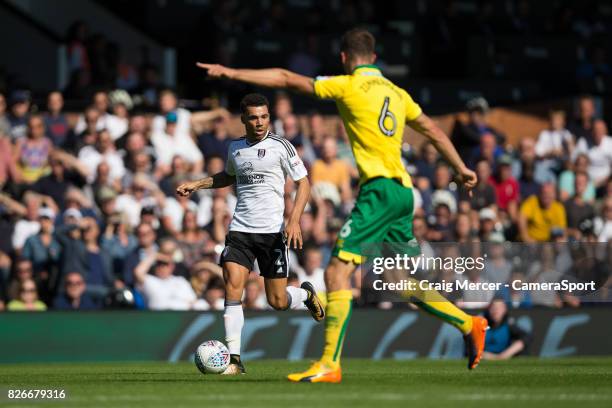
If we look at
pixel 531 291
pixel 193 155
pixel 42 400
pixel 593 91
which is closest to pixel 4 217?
pixel 193 155

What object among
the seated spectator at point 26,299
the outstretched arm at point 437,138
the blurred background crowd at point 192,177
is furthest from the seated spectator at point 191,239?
the outstretched arm at point 437,138

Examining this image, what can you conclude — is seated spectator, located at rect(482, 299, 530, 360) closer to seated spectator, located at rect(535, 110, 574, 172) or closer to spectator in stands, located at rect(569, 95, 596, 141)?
seated spectator, located at rect(535, 110, 574, 172)

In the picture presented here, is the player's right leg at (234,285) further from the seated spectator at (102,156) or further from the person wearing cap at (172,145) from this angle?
the person wearing cap at (172,145)

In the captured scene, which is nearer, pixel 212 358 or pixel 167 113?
→ pixel 212 358

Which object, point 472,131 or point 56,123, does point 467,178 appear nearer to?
point 56,123

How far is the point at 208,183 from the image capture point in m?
12.9

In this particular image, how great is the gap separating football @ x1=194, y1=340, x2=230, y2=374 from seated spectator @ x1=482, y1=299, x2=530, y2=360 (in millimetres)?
6025

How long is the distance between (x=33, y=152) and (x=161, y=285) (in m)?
3.00

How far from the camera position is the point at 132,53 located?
25.9 m

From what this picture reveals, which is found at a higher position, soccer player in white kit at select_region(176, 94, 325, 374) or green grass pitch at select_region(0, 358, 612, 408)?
soccer player in white kit at select_region(176, 94, 325, 374)

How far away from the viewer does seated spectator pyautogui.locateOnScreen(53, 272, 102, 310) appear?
1830 cm

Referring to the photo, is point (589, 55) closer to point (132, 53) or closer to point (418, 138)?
point (418, 138)

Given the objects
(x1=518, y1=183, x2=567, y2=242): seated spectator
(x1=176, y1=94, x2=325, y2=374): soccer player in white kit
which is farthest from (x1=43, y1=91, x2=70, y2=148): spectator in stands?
(x1=176, y1=94, x2=325, y2=374): soccer player in white kit

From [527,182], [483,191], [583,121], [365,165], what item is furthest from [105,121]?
[365,165]
